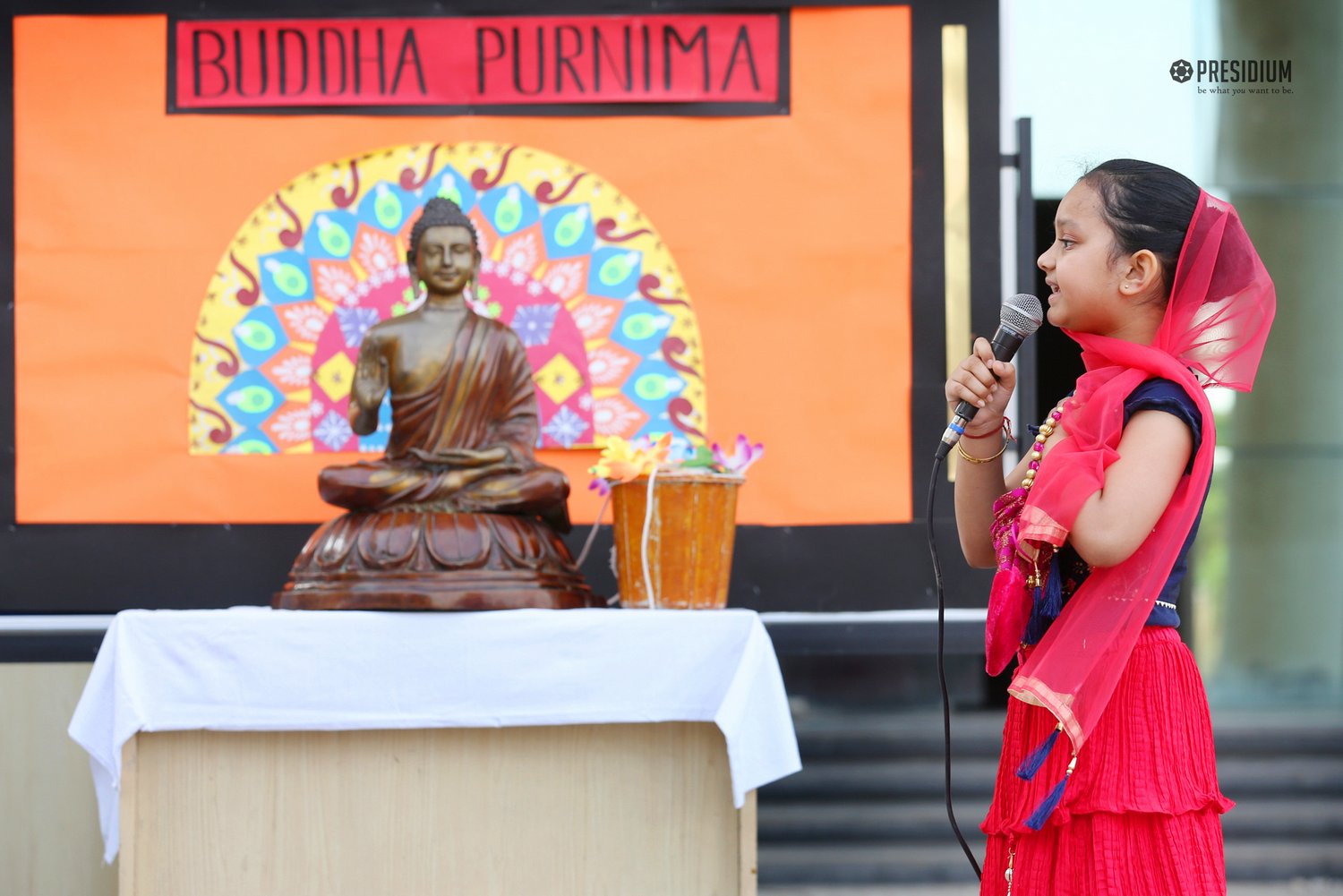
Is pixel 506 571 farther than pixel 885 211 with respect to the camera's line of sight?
No

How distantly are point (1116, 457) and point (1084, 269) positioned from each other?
0.20 m

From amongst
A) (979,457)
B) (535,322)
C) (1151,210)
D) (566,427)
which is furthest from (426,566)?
(1151,210)

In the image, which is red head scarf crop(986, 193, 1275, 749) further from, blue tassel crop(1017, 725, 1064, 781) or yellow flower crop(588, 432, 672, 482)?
yellow flower crop(588, 432, 672, 482)

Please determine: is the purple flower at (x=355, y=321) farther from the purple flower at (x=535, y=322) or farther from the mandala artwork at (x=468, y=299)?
the purple flower at (x=535, y=322)

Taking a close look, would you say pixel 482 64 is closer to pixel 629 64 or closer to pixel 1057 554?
pixel 629 64

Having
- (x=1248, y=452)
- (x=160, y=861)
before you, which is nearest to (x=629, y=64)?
(x=160, y=861)

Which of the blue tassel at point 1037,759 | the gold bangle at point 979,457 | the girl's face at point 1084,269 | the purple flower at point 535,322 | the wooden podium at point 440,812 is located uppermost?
the purple flower at point 535,322

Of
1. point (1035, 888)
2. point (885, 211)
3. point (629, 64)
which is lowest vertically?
point (1035, 888)

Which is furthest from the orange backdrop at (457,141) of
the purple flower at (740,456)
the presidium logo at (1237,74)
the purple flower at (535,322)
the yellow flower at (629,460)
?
the presidium logo at (1237,74)

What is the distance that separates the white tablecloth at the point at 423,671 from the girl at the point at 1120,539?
1014mm

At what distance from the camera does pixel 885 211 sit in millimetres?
3213

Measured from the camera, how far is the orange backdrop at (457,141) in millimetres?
3195

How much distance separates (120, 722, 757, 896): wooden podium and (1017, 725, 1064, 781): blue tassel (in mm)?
1117

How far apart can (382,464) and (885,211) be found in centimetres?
127
